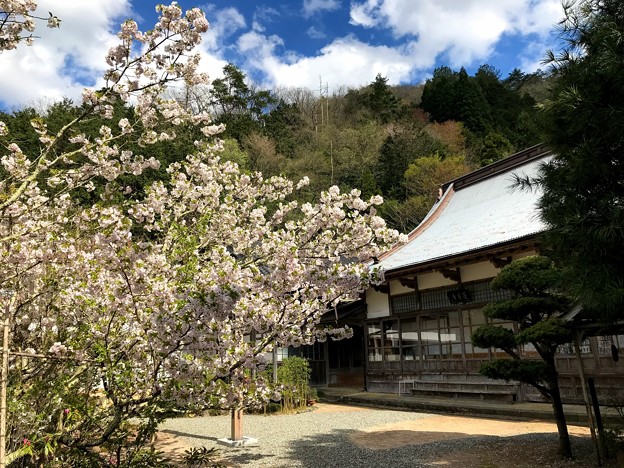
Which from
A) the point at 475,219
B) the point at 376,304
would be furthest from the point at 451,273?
the point at 376,304

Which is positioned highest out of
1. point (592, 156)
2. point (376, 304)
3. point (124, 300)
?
point (592, 156)

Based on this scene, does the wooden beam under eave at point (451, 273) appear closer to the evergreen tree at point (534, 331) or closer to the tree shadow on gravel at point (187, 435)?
the evergreen tree at point (534, 331)

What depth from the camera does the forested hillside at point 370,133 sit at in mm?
26781

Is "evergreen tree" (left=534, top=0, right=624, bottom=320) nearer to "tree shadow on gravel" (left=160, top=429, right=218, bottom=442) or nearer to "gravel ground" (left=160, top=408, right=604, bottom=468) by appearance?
"gravel ground" (left=160, top=408, right=604, bottom=468)

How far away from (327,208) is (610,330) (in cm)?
395

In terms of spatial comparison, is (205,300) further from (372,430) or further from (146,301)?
(372,430)

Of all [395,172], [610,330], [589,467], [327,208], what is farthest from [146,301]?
[395,172]

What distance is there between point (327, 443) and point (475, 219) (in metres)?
8.39

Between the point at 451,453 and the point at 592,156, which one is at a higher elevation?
the point at 592,156

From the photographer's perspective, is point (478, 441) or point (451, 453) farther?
point (478, 441)

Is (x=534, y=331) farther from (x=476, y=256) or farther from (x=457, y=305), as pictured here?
(x=457, y=305)

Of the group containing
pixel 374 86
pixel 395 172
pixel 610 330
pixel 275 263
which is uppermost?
pixel 374 86

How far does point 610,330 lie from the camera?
19.2ft

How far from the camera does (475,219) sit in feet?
44.5
